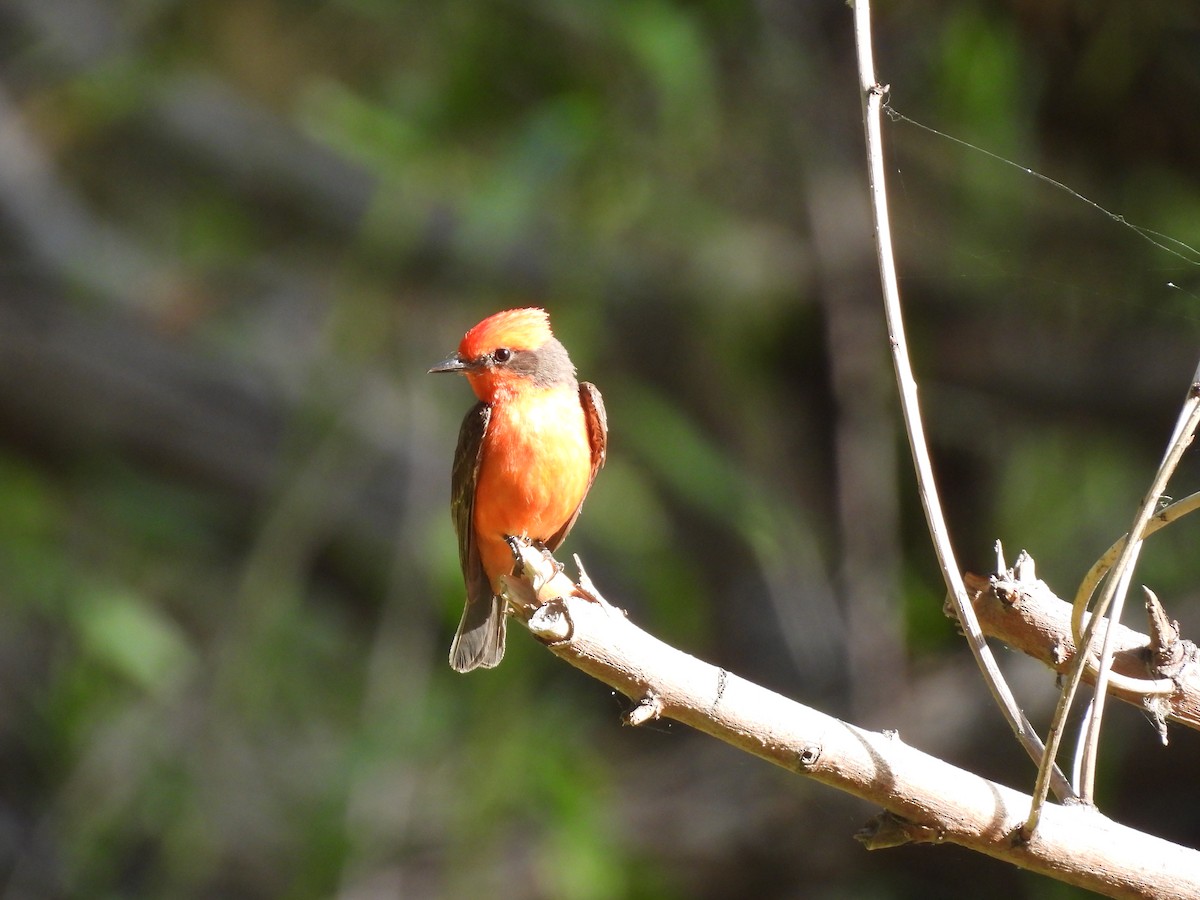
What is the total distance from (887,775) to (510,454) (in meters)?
2.14

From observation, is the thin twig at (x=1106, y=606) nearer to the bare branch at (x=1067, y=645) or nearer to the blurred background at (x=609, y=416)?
the bare branch at (x=1067, y=645)

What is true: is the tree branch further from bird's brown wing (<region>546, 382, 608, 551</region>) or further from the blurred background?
the blurred background

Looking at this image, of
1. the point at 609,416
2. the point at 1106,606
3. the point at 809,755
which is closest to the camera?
the point at 1106,606

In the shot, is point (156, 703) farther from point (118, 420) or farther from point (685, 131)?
point (685, 131)

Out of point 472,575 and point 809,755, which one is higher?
point 472,575

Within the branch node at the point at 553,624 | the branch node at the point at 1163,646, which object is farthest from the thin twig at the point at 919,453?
the branch node at the point at 553,624

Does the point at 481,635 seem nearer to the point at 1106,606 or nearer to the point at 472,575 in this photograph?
the point at 472,575

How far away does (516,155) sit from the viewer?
19.0ft

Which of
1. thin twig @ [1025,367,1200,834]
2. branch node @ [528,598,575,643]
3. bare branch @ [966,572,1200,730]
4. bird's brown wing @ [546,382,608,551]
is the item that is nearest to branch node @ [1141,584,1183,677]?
bare branch @ [966,572,1200,730]

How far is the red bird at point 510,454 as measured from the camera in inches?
165

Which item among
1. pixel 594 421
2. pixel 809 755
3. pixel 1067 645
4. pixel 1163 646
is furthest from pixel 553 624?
pixel 594 421

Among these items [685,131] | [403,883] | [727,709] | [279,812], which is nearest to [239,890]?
[279,812]

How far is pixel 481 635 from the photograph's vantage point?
4.43 meters

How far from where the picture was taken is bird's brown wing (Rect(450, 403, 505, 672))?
167 inches
